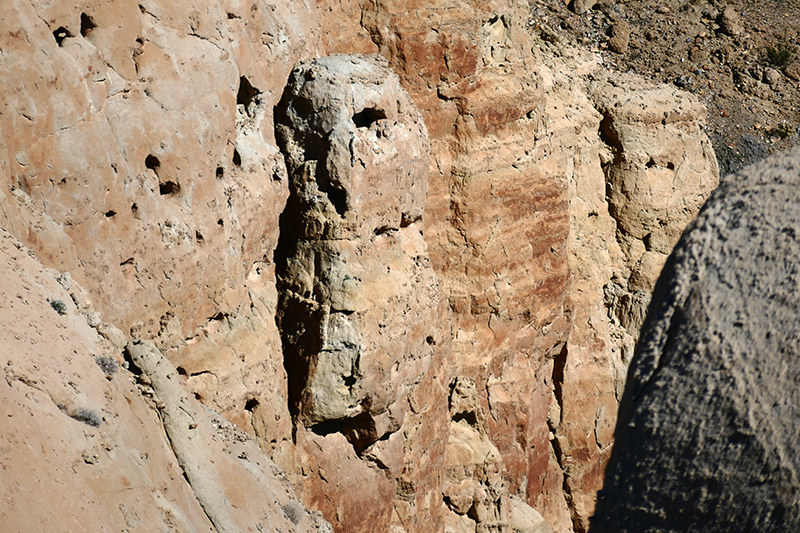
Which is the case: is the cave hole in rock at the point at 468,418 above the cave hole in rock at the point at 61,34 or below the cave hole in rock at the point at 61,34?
below

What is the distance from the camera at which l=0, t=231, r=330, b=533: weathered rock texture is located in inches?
104

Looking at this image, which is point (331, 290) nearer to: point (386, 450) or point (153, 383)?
point (386, 450)

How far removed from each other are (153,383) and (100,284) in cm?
62

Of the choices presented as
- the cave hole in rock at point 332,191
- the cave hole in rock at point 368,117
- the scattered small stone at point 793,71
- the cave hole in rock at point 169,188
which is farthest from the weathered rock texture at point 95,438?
the scattered small stone at point 793,71

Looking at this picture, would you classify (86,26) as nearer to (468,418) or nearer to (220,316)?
(220,316)

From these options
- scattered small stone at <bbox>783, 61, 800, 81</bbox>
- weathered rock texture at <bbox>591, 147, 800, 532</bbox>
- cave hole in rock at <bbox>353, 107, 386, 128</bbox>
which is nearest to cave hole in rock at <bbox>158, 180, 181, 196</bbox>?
cave hole in rock at <bbox>353, 107, 386, 128</bbox>

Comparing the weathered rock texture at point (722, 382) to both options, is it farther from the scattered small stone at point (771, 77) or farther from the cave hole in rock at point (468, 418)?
the scattered small stone at point (771, 77)

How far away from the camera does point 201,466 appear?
3797mm

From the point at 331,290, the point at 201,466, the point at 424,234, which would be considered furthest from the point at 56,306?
the point at 424,234

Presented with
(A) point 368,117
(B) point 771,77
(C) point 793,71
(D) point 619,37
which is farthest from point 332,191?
(C) point 793,71

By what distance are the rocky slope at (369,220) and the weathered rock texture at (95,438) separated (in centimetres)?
46

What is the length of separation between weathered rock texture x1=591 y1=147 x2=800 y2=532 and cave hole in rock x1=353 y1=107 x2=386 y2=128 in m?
3.77

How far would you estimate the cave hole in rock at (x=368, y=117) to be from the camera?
5.67 m

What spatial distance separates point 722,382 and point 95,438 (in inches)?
83.9
